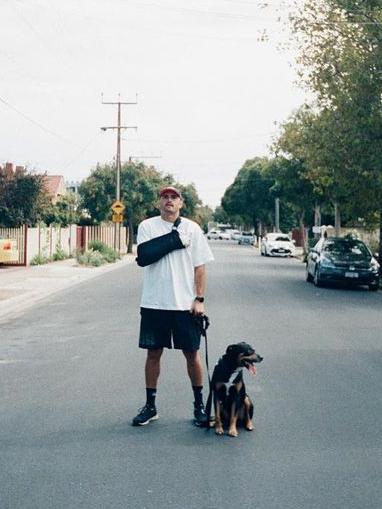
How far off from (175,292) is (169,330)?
32 centimetres

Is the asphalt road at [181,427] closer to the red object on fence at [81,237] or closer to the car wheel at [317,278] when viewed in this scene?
the car wheel at [317,278]

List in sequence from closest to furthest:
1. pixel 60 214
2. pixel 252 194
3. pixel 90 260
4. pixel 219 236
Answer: pixel 90 260
pixel 60 214
pixel 252 194
pixel 219 236

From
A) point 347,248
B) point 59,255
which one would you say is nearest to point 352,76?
point 347,248

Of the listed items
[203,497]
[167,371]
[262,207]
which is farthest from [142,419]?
[262,207]

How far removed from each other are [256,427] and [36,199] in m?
31.2

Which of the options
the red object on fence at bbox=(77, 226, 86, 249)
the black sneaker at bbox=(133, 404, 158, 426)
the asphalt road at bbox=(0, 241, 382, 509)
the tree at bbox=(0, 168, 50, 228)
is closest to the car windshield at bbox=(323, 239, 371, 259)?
the asphalt road at bbox=(0, 241, 382, 509)

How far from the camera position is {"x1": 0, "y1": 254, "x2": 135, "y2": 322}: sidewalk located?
65.5 ft

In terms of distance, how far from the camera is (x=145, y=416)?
7605 millimetres

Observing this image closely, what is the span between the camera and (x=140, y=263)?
754 cm

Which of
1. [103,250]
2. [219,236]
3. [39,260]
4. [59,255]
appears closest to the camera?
[39,260]

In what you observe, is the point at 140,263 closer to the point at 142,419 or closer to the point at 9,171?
the point at 142,419

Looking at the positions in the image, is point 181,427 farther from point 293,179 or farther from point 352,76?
point 293,179

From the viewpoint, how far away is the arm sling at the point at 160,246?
24.3 ft

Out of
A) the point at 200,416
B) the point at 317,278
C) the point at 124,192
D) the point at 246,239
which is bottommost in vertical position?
the point at 246,239
